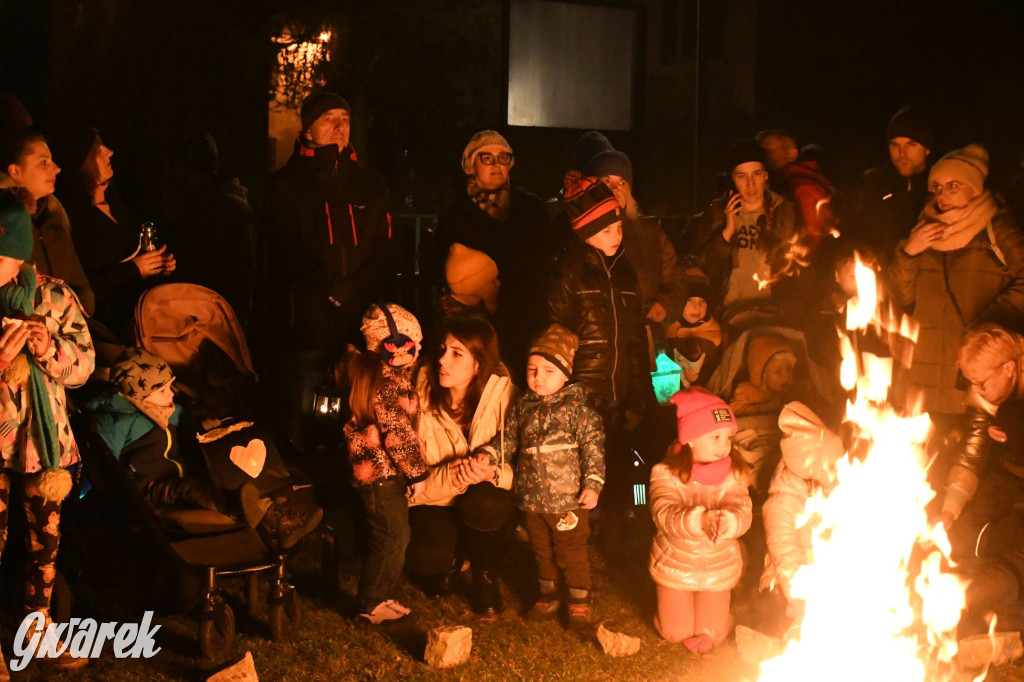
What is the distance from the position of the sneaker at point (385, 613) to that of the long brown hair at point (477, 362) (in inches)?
41.1

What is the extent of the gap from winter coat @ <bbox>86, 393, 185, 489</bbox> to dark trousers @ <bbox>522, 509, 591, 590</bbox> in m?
1.84

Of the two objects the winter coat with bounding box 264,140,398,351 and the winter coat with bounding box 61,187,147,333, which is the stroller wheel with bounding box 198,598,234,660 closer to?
the winter coat with bounding box 61,187,147,333

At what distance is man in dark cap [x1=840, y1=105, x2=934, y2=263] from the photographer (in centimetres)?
702

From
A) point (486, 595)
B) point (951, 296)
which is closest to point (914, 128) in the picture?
point (951, 296)

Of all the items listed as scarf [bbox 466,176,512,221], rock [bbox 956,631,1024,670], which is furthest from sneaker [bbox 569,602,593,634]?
scarf [bbox 466,176,512,221]

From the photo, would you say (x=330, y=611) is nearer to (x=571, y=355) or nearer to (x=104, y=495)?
(x=104, y=495)

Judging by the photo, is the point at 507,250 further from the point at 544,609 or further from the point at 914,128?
the point at 914,128

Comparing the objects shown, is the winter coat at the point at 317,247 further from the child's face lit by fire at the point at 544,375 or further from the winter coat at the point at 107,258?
the child's face lit by fire at the point at 544,375

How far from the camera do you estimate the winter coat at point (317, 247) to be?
274 inches

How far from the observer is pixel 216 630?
18.1 ft

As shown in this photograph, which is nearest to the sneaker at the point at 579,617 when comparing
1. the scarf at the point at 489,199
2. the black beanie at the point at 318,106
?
the scarf at the point at 489,199

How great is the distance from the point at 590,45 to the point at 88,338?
656cm

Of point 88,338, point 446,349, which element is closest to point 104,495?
point 88,338

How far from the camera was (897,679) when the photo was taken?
4.93 meters
